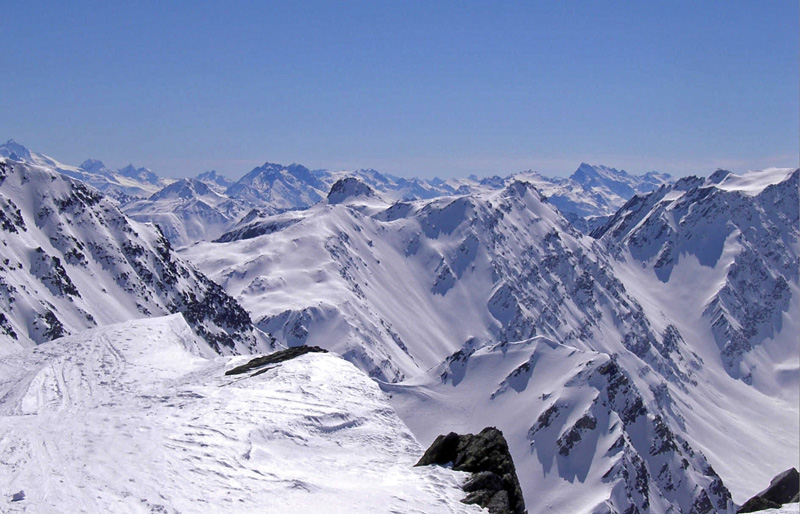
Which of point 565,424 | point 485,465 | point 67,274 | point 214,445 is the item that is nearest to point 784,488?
point 485,465

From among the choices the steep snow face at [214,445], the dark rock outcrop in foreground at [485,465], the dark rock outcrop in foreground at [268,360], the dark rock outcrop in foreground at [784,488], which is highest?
the dark rock outcrop in foreground at [268,360]

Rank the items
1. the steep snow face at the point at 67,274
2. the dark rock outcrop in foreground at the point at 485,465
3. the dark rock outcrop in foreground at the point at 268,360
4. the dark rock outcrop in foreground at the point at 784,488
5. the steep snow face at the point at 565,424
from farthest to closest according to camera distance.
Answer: the steep snow face at the point at 67,274
the steep snow face at the point at 565,424
the dark rock outcrop in foreground at the point at 268,360
the dark rock outcrop in foreground at the point at 784,488
the dark rock outcrop in foreground at the point at 485,465

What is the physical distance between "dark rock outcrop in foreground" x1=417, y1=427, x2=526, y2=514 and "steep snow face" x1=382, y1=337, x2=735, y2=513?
93564mm

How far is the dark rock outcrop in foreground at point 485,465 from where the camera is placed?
25656mm

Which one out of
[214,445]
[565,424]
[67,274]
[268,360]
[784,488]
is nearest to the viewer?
[214,445]

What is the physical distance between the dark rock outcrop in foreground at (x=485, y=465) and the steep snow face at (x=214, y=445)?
0.83 meters

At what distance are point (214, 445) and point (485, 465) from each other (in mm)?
12301

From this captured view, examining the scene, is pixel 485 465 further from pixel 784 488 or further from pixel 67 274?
pixel 67 274

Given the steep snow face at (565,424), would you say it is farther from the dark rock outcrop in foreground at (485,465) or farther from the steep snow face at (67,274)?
the dark rock outcrop in foreground at (485,465)

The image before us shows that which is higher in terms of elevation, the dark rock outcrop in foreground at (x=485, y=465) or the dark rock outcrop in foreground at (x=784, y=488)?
the dark rock outcrop in foreground at (x=485, y=465)

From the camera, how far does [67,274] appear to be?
170m

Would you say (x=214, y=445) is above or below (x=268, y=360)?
below

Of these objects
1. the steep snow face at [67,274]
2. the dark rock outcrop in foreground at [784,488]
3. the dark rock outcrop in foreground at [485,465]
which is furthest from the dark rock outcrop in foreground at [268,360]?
the steep snow face at [67,274]

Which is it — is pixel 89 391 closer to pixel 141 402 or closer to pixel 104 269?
pixel 141 402
